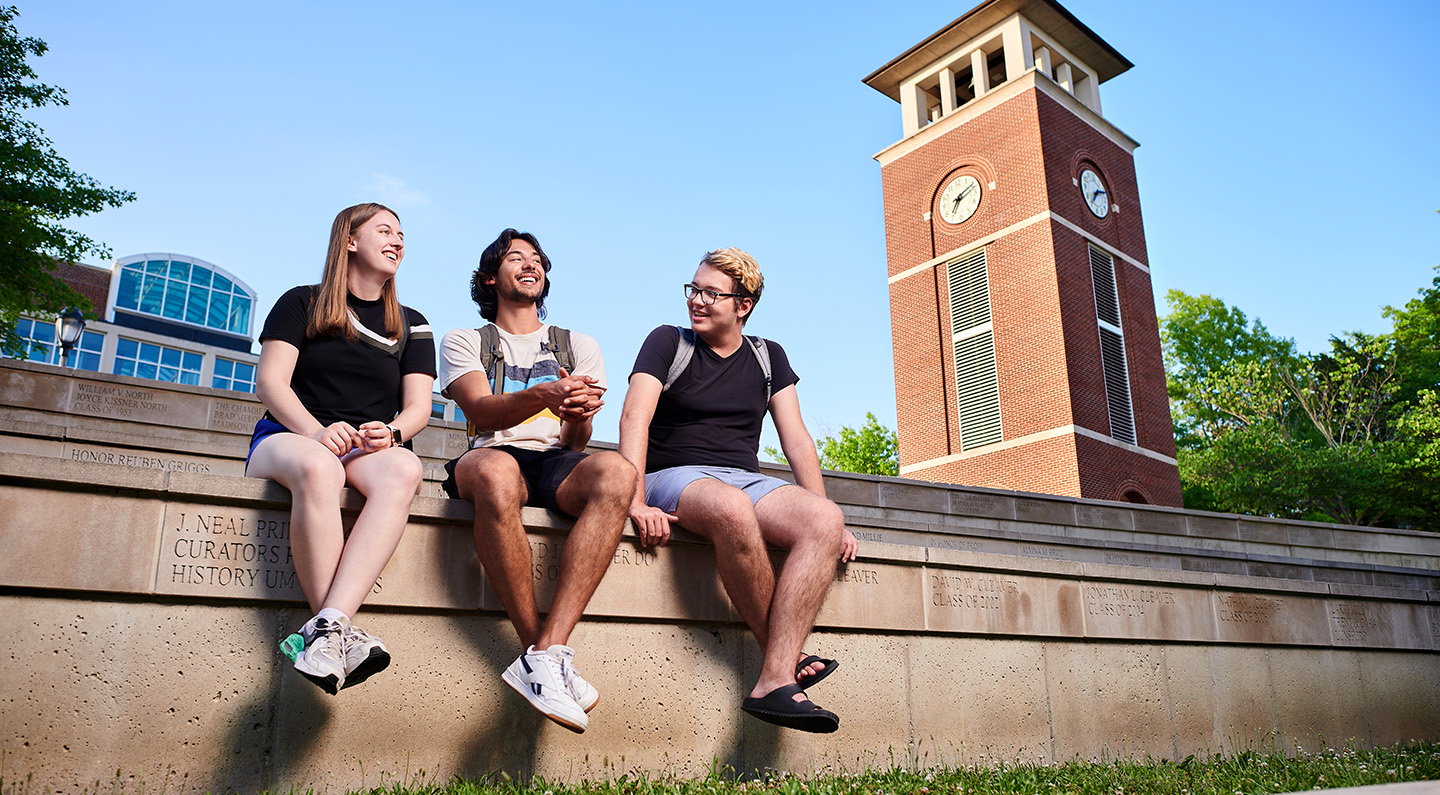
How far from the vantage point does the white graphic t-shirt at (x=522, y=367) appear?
4027 millimetres

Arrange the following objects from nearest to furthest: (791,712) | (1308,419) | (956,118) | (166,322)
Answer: (791,712), (956,118), (1308,419), (166,322)

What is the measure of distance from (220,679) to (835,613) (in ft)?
8.51

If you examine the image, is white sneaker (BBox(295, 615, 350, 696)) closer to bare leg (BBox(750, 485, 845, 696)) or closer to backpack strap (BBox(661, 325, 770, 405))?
bare leg (BBox(750, 485, 845, 696))

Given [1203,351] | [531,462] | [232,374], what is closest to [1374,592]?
[531,462]

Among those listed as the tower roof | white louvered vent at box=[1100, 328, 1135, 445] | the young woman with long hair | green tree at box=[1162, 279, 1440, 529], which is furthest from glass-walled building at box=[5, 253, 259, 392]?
the young woman with long hair

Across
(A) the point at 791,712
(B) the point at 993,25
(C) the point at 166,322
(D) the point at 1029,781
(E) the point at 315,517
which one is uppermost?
(B) the point at 993,25

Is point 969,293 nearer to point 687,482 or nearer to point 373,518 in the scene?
point 687,482

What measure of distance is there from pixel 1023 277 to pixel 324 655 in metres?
24.9

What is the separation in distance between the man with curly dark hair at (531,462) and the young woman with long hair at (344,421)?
0.81 feet

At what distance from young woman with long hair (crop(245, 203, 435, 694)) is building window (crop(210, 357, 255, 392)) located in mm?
37758

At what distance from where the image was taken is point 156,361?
3631 centimetres

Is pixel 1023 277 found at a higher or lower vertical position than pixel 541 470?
higher

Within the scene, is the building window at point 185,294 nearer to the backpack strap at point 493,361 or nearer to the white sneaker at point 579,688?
the backpack strap at point 493,361

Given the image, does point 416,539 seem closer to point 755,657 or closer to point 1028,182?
point 755,657
